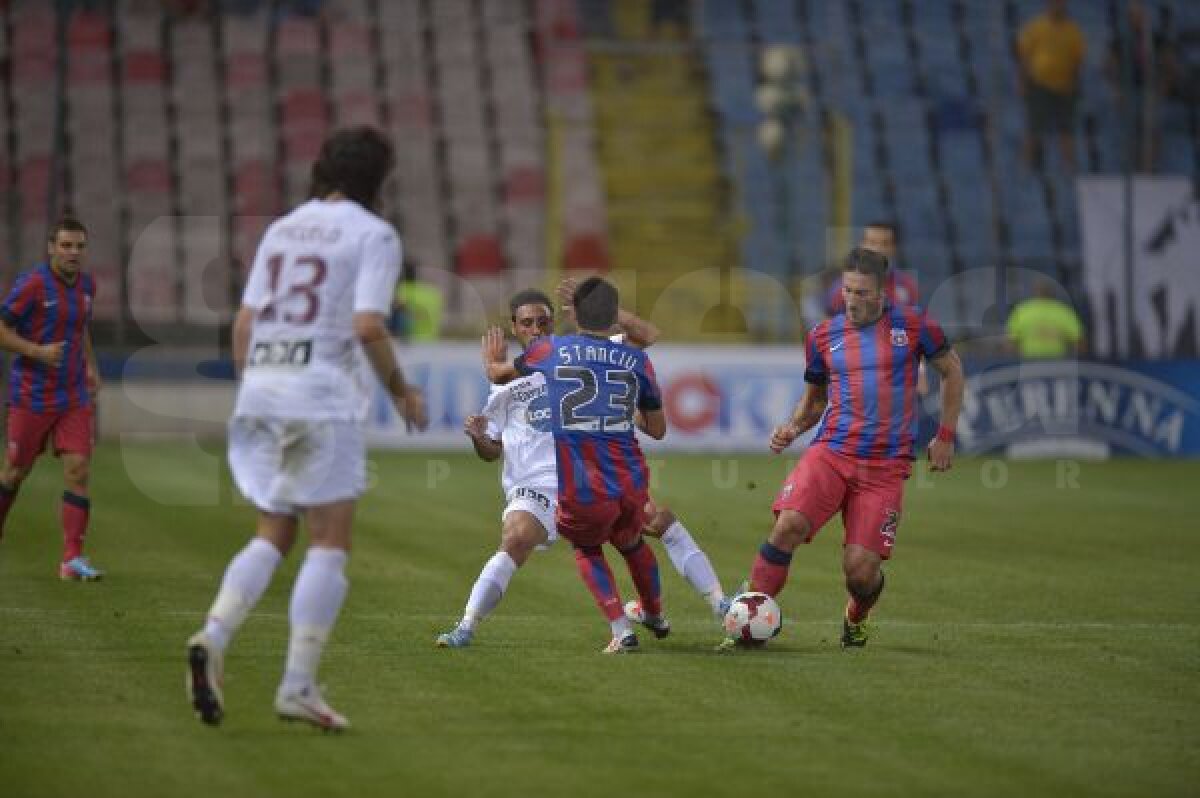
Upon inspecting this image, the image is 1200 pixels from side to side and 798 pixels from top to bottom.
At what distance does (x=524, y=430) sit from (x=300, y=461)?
3.29 meters

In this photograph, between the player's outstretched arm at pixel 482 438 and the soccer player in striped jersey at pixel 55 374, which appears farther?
the soccer player in striped jersey at pixel 55 374

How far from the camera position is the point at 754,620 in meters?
11.1

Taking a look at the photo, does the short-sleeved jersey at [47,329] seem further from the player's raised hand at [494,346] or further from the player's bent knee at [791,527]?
the player's bent knee at [791,527]

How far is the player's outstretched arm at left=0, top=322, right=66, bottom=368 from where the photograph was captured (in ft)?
47.4

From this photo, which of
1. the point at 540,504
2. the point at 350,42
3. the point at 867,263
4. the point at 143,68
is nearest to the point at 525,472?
the point at 540,504

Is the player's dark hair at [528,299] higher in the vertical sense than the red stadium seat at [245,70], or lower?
lower

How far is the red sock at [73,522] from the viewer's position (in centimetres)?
1446

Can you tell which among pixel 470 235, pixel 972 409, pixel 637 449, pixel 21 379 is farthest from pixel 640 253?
pixel 637 449

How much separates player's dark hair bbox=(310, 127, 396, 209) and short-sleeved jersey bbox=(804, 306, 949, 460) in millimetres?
3704

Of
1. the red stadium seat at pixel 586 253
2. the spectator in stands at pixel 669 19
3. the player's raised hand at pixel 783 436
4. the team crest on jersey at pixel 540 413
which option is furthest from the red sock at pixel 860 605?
the spectator in stands at pixel 669 19

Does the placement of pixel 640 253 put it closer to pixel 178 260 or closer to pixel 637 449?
pixel 178 260

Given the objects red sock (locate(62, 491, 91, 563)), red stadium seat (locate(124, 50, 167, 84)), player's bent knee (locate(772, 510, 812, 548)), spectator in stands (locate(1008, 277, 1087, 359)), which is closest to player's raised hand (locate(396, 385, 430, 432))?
player's bent knee (locate(772, 510, 812, 548))

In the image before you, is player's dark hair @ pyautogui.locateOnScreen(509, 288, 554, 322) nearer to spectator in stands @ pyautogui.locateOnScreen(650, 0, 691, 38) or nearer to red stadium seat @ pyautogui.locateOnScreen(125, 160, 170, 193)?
red stadium seat @ pyautogui.locateOnScreen(125, 160, 170, 193)

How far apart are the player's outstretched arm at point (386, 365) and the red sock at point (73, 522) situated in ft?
21.4
